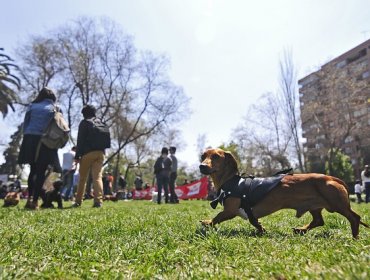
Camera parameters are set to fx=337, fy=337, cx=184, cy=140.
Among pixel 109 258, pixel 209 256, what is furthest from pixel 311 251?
pixel 109 258

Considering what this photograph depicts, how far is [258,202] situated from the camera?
389 centimetres

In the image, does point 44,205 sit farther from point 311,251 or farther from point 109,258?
point 311,251

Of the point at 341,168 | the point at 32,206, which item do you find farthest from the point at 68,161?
the point at 341,168

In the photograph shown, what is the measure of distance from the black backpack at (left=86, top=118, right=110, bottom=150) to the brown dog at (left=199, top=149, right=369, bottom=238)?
12.7 feet

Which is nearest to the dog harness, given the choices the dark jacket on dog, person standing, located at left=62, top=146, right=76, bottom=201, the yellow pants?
the dark jacket on dog

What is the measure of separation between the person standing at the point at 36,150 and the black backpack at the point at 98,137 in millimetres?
850

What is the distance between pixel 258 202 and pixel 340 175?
45762 millimetres

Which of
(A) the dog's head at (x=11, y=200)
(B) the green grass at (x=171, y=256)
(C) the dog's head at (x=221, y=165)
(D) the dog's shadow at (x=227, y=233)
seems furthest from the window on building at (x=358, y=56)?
(B) the green grass at (x=171, y=256)

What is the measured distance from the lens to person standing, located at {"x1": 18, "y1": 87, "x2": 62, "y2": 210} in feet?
21.8

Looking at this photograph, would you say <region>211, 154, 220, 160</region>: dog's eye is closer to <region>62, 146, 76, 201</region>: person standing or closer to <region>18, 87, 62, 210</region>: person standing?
<region>18, 87, 62, 210</region>: person standing

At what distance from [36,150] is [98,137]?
137 cm

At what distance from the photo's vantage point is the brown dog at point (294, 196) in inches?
135

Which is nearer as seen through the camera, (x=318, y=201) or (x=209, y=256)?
(x=209, y=256)

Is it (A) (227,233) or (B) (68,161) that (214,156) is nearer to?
(A) (227,233)
